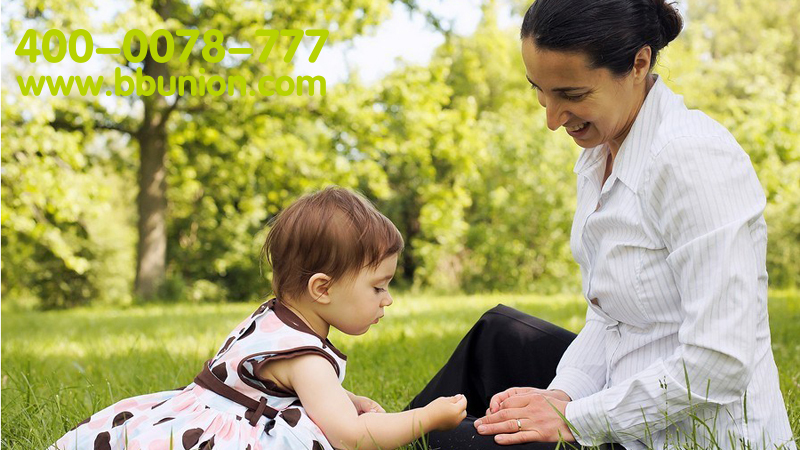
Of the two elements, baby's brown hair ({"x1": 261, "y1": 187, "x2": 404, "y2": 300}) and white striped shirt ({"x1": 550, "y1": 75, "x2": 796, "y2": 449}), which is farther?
baby's brown hair ({"x1": 261, "y1": 187, "x2": 404, "y2": 300})

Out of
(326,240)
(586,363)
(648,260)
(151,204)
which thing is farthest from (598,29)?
(151,204)

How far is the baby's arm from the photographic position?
6.44 feet

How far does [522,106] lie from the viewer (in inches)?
1016

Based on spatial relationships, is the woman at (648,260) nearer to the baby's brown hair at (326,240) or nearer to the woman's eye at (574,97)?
the woman's eye at (574,97)

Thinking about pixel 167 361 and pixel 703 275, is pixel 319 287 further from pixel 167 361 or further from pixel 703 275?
pixel 167 361

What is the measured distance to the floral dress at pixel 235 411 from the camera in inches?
76.3

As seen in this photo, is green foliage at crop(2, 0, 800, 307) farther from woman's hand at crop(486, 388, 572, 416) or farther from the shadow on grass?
woman's hand at crop(486, 388, 572, 416)

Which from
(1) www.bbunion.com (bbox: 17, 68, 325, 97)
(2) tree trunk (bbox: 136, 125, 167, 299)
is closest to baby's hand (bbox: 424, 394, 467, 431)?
(1) www.bbunion.com (bbox: 17, 68, 325, 97)

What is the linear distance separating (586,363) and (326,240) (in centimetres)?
86

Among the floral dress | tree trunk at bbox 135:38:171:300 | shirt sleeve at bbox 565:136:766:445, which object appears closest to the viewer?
shirt sleeve at bbox 565:136:766:445

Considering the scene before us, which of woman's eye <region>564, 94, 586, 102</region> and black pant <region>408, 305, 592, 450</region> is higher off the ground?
woman's eye <region>564, 94, 586, 102</region>

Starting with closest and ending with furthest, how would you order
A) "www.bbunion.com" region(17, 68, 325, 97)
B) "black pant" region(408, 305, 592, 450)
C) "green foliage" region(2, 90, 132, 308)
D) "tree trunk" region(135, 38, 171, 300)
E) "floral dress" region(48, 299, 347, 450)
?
"floral dress" region(48, 299, 347, 450)
"black pant" region(408, 305, 592, 450)
"green foliage" region(2, 90, 132, 308)
"www.bbunion.com" region(17, 68, 325, 97)
"tree trunk" region(135, 38, 171, 300)

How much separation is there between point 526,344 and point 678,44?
27190 millimetres

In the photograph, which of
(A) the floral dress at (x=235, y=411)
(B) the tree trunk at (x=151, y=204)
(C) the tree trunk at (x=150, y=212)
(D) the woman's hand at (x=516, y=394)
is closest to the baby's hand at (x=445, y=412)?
(D) the woman's hand at (x=516, y=394)
